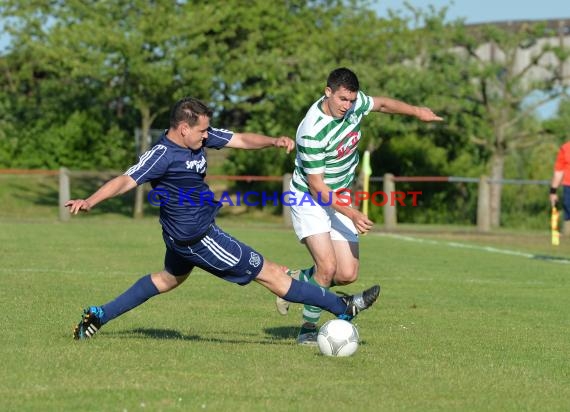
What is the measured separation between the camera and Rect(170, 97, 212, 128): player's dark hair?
883 cm

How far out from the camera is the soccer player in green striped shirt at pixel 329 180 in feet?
32.1

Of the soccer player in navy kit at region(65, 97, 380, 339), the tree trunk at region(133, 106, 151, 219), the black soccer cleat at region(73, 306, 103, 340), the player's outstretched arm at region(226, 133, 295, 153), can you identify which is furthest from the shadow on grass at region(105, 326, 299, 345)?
the tree trunk at region(133, 106, 151, 219)

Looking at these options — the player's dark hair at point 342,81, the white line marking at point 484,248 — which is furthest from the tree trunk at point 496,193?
the player's dark hair at point 342,81

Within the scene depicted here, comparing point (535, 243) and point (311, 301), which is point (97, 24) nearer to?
point (535, 243)

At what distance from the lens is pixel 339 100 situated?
9.77 meters

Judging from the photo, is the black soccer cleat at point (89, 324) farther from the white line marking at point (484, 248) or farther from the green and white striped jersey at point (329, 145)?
the white line marking at point (484, 248)

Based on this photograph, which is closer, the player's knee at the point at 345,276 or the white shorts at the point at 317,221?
the white shorts at the point at 317,221

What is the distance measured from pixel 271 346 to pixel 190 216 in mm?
1261

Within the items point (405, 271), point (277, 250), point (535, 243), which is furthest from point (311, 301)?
point (535, 243)

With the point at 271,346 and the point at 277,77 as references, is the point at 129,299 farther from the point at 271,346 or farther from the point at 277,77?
the point at 277,77

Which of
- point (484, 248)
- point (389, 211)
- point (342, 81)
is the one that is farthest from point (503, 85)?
point (342, 81)

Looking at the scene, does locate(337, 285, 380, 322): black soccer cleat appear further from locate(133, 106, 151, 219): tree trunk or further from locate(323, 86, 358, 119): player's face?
locate(133, 106, 151, 219): tree trunk

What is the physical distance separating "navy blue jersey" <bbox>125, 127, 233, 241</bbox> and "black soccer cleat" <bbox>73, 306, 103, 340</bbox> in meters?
0.89

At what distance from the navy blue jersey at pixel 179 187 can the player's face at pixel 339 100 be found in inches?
54.4
